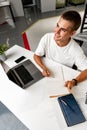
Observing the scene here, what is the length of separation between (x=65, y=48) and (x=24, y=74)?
42 centimetres

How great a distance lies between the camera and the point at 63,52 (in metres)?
1.23

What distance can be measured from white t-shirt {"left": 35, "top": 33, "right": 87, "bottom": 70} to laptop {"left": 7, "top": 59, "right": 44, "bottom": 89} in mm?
182

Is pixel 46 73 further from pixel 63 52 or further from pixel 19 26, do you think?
pixel 19 26

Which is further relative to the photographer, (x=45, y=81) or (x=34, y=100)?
(x=45, y=81)

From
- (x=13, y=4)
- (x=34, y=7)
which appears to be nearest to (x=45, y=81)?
(x=13, y=4)

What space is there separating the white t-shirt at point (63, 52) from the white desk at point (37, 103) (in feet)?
Result: 0.39

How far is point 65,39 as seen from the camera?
1.14 metres

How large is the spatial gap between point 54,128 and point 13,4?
11.2 feet

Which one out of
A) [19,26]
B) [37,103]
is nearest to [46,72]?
[37,103]

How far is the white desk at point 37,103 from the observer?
0.82 metres

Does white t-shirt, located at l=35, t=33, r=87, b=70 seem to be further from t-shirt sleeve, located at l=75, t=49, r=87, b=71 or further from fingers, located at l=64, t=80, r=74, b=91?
fingers, located at l=64, t=80, r=74, b=91

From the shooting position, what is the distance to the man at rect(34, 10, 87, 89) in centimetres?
105

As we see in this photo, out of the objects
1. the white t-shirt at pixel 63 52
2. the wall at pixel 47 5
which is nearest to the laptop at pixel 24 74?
the white t-shirt at pixel 63 52

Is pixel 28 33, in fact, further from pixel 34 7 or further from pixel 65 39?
pixel 34 7
